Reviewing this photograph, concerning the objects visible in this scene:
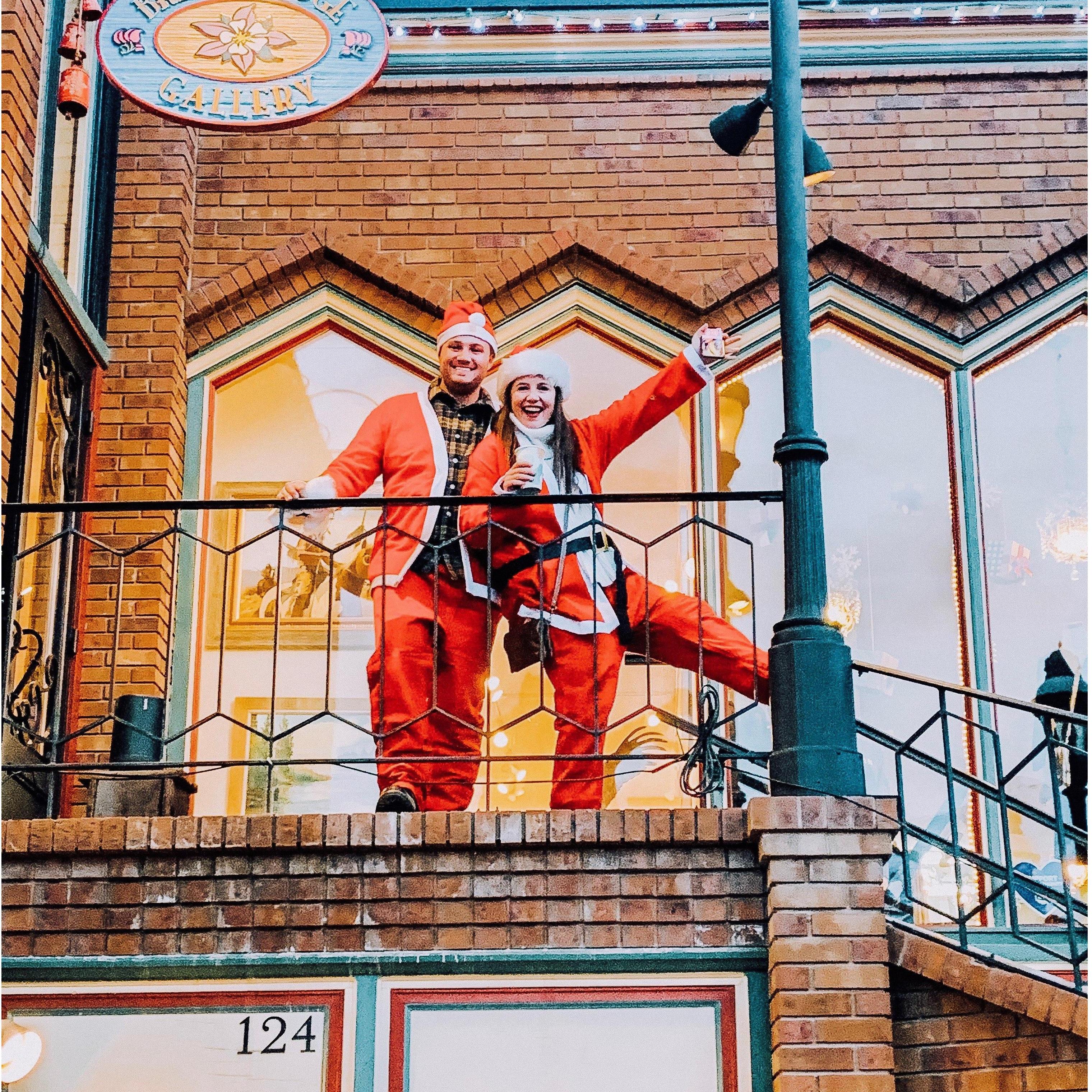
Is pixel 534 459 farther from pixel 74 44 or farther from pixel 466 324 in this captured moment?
pixel 74 44

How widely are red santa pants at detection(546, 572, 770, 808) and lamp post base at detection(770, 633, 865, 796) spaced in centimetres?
50

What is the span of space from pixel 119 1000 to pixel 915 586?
4.39m

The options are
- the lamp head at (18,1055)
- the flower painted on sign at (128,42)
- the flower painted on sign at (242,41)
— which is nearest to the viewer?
the lamp head at (18,1055)

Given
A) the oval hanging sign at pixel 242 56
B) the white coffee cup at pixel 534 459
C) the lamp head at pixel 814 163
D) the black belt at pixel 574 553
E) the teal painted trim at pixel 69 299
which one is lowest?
the black belt at pixel 574 553

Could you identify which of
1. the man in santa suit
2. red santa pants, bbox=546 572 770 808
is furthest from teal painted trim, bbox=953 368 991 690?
the man in santa suit

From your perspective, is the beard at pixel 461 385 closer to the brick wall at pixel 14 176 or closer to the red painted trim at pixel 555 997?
the brick wall at pixel 14 176

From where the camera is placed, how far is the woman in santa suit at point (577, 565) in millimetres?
6148

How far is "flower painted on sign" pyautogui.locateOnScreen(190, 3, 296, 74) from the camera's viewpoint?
748 cm

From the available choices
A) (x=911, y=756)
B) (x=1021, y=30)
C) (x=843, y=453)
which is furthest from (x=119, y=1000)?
(x=1021, y=30)

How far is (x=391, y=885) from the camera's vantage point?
212 inches

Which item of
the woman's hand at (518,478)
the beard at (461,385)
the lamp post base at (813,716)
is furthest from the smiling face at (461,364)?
the lamp post base at (813,716)

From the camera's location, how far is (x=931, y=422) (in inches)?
328

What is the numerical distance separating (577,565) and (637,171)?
118 inches

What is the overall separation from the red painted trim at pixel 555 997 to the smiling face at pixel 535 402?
2.45 m
